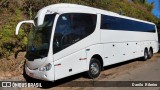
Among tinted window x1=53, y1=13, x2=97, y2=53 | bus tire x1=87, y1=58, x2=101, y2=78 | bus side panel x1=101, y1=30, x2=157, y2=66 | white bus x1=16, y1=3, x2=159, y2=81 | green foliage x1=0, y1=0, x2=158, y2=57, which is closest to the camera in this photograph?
white bus x1=16, y1=3, x2=159, y2=81

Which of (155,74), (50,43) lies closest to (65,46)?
(50,43)

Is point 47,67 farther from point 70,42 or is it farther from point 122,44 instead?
point 122,44

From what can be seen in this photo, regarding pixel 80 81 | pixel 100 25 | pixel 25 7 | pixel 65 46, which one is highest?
pixel 25 7

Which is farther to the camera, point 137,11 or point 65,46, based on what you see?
point 137,11

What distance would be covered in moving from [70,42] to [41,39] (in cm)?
116

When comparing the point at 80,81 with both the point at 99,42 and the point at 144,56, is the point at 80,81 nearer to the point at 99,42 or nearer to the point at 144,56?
the point at 99,42

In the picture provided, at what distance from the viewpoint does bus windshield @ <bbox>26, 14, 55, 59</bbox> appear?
10.0m

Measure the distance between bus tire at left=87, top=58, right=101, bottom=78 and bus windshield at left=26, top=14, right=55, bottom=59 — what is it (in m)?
2.63

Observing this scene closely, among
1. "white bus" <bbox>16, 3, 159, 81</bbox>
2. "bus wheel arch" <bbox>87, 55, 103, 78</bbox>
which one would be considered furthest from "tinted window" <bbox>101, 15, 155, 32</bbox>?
"bus wheel arch" <bbox>87, 55, 103, 78</bbox>

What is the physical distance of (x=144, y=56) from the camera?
1933 cm

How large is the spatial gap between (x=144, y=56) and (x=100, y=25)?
302 inches

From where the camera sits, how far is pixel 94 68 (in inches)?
476

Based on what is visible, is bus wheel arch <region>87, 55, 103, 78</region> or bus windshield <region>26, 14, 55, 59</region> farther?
bus wheel arch <region>87, 55, 103, 78</region>

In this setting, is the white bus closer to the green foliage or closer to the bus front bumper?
the bus front bumper
